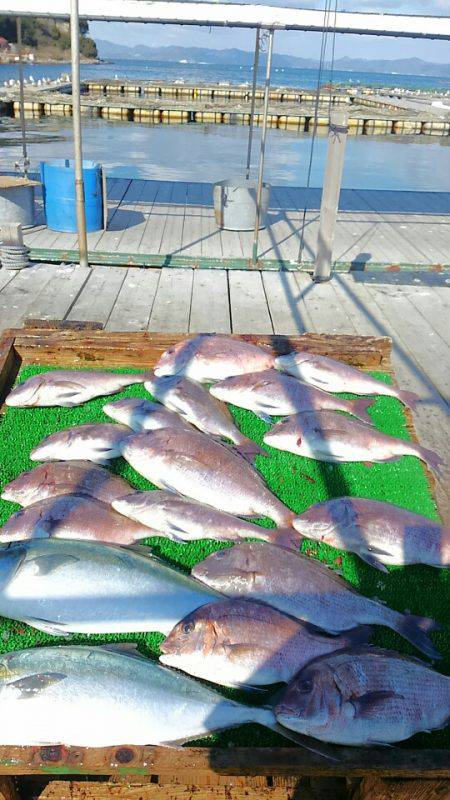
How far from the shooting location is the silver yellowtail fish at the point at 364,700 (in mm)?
1758

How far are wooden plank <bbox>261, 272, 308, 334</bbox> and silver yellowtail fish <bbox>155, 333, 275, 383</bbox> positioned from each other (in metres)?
1.31

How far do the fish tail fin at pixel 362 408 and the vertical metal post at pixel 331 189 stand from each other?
2.92 metres

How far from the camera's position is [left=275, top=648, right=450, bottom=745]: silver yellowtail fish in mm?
1758

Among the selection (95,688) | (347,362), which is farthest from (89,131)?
(95,688)

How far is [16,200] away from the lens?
7.46 meters

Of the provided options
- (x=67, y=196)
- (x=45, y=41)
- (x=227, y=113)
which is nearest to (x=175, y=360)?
(x=67, y=196)

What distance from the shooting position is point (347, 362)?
165 inches

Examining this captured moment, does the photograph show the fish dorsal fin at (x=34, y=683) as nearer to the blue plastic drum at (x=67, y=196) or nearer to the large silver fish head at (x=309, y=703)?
the large silver fish head at (x=309, y=703)

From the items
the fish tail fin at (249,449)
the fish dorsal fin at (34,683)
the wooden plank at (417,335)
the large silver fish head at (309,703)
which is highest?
the large silver fish head at (309,703)

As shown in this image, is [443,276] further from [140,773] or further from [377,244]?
[140,773]

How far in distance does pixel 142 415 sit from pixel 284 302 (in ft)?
9.45

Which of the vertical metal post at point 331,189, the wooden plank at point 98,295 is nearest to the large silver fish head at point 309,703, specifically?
the wooden plank at point 98,295

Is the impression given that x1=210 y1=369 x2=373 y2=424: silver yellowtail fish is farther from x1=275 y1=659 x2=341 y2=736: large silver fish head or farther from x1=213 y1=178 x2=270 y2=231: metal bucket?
x1=213 y1=178 x2=270 y2=231: metal bucket

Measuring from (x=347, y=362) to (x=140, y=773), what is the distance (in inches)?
119
